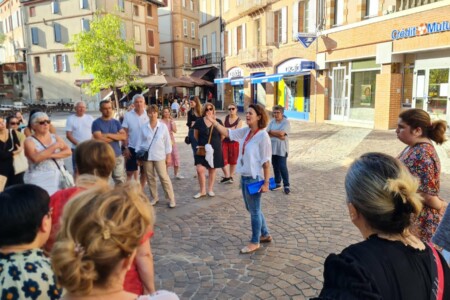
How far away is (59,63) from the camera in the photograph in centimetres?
3841

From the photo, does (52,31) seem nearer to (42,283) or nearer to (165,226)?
(165,226)

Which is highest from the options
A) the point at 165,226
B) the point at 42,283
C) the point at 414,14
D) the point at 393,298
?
the point at 414,14

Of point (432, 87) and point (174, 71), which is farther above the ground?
point (174, 71)

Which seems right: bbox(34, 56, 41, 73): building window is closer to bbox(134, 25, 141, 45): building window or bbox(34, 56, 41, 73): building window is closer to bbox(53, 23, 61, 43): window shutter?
bbox(53, 23, 61, 43): window shutter

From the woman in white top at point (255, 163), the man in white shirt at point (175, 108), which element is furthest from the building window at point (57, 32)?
the woman in white top at point (255, 163)

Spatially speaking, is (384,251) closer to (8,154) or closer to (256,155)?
(256,155)

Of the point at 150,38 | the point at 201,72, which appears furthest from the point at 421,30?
the point at 150,38

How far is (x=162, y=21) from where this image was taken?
45.8 meters

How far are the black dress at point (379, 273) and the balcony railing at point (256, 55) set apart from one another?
2382 cm

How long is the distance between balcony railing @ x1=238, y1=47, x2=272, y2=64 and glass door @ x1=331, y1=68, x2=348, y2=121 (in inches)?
261

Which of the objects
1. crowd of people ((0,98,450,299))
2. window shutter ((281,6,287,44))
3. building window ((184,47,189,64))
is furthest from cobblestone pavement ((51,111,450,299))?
building window ((184,47,189,64))

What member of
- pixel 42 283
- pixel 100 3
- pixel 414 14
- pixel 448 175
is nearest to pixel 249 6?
pixel 414 14

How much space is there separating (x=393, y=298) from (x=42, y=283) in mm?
1550

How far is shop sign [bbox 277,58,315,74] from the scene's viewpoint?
19.5 meters
